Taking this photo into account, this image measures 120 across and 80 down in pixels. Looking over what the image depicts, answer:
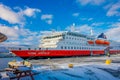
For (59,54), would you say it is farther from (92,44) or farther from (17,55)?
(92,44)

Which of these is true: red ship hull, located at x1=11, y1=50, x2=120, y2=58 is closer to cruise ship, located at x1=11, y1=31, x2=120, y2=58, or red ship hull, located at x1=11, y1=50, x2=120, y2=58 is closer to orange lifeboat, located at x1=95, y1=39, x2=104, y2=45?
cruise ship, located at x1=11, y1=31, x2=120, y2=58

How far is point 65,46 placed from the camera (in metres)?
53.0

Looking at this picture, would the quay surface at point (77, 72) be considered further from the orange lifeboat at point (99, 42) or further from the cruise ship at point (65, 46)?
the orange lifeboat at point (99, 42)

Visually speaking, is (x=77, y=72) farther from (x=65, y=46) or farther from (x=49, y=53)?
(x=65, y=46)

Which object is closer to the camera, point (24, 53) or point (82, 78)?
point (82, 78)

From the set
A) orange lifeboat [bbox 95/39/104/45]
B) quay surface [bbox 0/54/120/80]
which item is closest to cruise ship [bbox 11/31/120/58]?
orange lifeboat [bbox 95/39/104/45]

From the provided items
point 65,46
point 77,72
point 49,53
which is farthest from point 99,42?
point 77,72


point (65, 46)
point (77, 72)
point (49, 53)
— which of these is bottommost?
point (77, 72)

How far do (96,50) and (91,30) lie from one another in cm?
1422

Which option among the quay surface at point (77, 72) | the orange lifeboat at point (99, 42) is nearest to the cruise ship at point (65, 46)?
the orange lifeboat at point (99, 42)

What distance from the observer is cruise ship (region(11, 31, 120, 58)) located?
44.4 m

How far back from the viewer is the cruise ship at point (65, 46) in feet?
146

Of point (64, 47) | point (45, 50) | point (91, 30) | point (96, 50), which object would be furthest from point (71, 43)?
point (91, 30)

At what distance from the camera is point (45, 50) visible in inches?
1863
